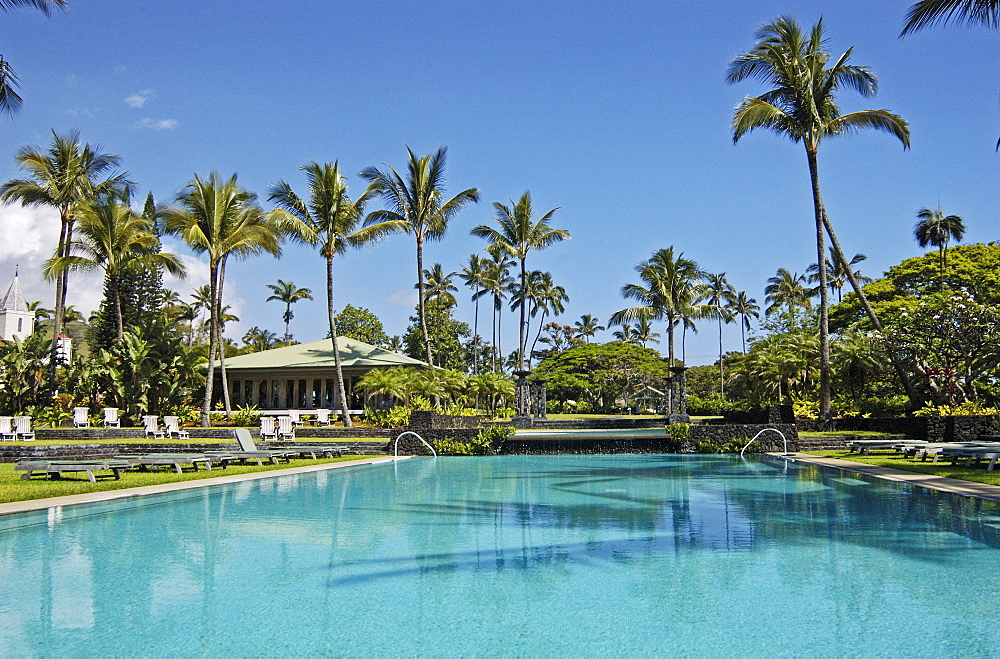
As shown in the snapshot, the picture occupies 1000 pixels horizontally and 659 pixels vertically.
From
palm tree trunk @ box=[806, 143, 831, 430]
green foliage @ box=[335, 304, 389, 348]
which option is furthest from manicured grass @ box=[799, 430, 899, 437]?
green foliage @ box=[335, 304, 389, 348]

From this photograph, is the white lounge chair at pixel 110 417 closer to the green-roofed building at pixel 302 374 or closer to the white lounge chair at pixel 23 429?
the white lounge chair at pixel 23 429

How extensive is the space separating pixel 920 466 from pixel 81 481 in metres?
16.5

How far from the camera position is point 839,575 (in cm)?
636

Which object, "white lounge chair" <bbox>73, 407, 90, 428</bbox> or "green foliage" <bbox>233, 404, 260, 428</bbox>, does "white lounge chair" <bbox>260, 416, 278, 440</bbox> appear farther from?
"white lounge chair" <bbox>73, 407, 90, 428</bbox>

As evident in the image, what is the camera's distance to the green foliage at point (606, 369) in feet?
187

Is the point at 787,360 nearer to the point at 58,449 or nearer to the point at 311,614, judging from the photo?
the point at 58,449

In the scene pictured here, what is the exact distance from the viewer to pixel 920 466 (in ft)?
50.2

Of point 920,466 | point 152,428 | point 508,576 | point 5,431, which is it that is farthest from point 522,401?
point 508,576

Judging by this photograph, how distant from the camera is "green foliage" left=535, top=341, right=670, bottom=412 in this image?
56969 millimetres

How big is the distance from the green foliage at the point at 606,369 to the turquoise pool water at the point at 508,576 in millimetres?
45318

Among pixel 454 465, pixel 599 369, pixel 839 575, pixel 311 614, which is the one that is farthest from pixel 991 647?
pixel 599 369

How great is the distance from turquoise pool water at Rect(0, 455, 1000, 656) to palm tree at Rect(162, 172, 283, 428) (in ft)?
62.5

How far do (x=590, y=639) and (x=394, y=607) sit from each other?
1.58 metres

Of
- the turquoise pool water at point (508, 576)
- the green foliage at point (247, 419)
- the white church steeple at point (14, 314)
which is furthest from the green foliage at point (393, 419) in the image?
the white church steeple at point (14, 314)
